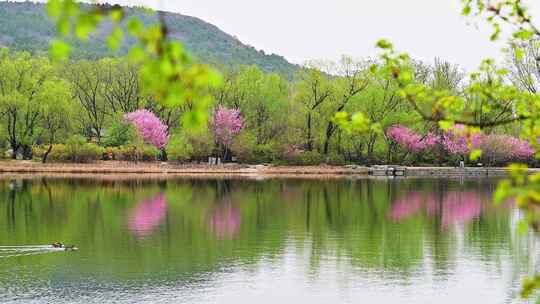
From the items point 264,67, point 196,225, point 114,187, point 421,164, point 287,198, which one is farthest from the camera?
point 264,67

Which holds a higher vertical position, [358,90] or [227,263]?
[358,90]

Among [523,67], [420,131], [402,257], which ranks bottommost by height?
[402,257]

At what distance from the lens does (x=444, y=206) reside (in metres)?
46.7

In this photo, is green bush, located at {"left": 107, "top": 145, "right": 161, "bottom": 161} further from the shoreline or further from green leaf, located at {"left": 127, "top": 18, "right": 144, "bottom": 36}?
green leaf, located at {"left": 127, "top": 18, "right": 144, "bottom": 36}

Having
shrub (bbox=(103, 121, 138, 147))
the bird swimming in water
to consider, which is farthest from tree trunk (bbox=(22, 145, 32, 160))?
the bird swimming in water

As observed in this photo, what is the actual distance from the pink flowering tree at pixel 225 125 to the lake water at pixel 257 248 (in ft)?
93.9

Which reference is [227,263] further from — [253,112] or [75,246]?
[253,112]

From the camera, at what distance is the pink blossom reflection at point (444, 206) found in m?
41.1

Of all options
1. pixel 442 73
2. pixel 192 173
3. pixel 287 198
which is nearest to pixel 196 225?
pixel 287 198

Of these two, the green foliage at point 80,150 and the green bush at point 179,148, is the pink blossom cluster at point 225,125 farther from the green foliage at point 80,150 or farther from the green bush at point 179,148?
the green foliage at point 80,150

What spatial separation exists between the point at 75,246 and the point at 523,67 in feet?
205

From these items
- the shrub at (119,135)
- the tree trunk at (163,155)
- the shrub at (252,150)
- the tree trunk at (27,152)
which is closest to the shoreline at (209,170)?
the shrub at (252,150)

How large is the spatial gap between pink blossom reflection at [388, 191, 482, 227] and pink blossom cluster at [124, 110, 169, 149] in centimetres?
3335

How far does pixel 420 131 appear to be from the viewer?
9050 cm
